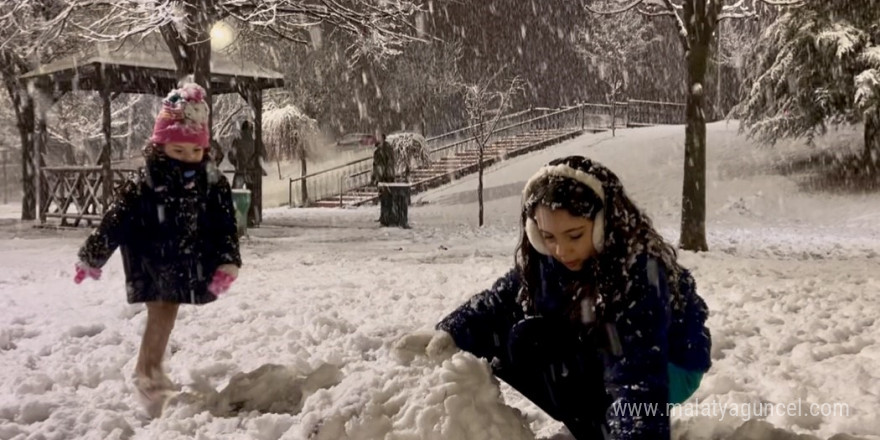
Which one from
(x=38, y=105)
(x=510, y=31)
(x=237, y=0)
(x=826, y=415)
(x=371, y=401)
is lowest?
(x=826, y=415)

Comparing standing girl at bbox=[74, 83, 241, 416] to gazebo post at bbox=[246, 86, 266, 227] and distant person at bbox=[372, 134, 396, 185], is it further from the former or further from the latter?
distant person at bbox=[372, 134, 396, 185]

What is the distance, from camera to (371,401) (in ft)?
8.65

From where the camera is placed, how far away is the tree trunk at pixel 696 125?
9.97m

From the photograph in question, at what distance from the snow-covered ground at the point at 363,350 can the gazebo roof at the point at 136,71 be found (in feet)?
13.5

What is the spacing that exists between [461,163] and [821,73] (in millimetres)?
13022

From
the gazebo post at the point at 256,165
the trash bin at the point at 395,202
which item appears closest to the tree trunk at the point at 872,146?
the trash bin at the point at 395,202

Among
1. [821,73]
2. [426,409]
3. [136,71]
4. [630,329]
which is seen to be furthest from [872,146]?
[426,409]

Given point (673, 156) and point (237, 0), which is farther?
point (673, 156)

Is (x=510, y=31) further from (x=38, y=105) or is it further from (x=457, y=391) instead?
(x=457, y=391)

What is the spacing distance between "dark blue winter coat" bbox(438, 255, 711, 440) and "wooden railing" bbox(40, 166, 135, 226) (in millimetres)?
12791

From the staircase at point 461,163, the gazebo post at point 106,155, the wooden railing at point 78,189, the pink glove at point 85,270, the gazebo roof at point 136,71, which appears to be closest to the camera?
the pink glove at point 85,270

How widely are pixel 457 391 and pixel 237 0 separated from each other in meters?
11.3

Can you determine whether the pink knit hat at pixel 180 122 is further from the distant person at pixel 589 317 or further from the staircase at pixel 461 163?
the staircase at pixel 461 163

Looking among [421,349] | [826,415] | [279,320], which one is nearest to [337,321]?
[279,320]
